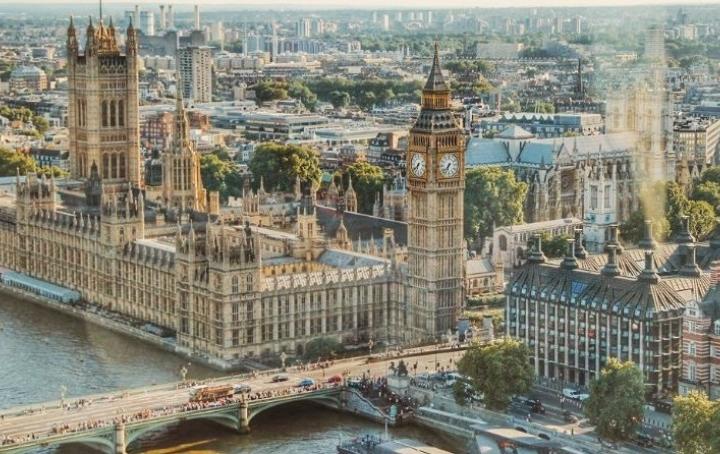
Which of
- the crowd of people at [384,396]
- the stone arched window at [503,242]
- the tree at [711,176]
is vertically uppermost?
the tree at [711,176]

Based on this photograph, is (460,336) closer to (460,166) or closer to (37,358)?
(460,166)

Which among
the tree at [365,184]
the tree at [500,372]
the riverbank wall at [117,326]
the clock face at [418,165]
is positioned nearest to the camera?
the tree at [500,372]

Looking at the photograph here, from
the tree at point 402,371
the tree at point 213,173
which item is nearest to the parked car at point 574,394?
the tree at point 402,371

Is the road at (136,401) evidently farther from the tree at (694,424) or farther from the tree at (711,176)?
the tree at (711,176)

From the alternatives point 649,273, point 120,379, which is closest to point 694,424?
point 649,273

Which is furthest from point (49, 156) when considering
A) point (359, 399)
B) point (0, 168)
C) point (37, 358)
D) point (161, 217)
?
point (359, 399)

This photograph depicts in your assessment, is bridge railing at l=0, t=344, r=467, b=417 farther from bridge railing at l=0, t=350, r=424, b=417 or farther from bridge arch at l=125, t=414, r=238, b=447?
bridge arch at l=125, t=414, r=238, b=447
